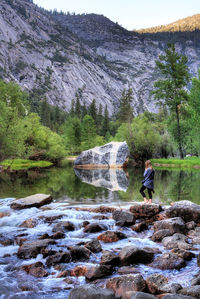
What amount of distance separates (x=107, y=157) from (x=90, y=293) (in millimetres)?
50160

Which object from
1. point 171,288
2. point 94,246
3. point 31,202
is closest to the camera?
point 171,288

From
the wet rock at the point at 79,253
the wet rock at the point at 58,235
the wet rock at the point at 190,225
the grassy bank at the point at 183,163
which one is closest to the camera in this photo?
the wet rock at the point at 79,253

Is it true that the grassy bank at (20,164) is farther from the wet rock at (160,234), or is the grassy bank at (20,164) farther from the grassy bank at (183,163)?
the wet rock at (160,234)

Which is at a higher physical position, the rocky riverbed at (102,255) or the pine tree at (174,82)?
the pine tree at (174,82)

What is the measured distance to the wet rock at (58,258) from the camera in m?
7.75

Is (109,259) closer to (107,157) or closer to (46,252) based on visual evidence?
(46,252)

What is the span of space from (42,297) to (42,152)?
→ 170 ft

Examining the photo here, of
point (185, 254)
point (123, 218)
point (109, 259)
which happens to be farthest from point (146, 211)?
point (109, 259)

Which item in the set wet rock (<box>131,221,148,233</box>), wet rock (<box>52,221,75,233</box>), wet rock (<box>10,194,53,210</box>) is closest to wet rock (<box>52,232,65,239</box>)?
wet rock (<box>52,221,75,233</box>)

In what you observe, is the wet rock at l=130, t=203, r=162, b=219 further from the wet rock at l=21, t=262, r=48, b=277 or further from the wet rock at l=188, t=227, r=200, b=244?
the wet rock at l=21, t=262, r=48, b=277

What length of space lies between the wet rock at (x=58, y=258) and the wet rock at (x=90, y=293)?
7.36 ft

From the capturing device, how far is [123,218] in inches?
477

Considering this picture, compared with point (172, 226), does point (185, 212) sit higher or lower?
higher

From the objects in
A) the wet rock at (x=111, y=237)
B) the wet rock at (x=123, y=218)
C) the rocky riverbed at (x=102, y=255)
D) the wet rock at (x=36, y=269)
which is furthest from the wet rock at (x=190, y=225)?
the wet rock at (x=36, y=269)
